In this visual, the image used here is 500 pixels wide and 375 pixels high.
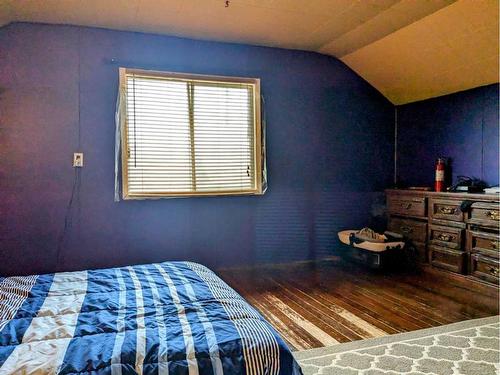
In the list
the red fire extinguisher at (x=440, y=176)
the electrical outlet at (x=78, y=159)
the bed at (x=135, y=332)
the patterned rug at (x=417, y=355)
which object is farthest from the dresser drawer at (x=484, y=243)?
the electrical outlet at (x=78, y=159)

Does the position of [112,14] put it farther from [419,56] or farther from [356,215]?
[356,215]

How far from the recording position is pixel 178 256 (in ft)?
12.4

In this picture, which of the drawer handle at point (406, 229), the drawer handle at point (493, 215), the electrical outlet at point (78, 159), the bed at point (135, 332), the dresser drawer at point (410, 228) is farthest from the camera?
the drawer handle at point (406, 229)

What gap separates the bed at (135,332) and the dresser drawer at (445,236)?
2.59 m

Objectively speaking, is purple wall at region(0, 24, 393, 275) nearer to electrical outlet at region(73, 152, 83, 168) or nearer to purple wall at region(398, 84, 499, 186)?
electrical outlet at region(73, 152, 83, 168)

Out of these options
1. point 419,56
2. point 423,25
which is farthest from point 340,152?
point 423,25

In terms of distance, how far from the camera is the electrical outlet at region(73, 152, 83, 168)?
3412mm

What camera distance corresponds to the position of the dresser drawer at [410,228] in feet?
12.8

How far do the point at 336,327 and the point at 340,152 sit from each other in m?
2.32

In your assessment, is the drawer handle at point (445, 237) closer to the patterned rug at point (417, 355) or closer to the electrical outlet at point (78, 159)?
the patterned rug at point (417, 355)

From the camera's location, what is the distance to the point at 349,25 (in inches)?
135

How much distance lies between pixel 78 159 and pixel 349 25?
2.68 meters

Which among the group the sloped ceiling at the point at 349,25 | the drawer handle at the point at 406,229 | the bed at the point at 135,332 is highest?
the sloped ceiling at the point at 349,25

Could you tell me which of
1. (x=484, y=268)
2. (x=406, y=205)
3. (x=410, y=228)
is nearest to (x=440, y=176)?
(x=406, y=205)
